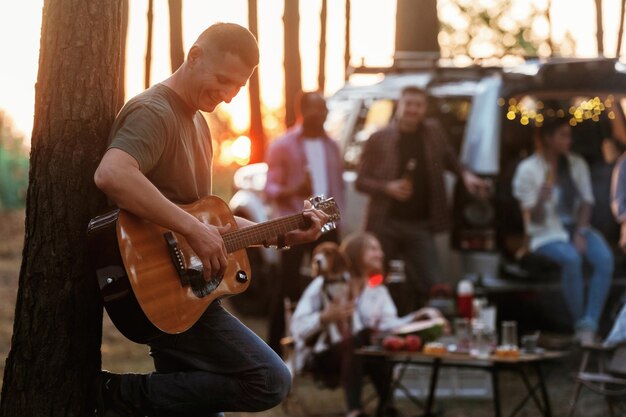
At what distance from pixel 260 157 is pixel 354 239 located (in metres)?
15.4

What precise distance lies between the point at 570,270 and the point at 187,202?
18.7ft

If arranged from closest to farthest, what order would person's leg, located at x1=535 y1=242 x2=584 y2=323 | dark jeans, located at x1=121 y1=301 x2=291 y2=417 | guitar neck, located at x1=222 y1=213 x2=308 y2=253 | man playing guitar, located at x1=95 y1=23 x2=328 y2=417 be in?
man playing guitar, located at x1=95 y1=23 x2=328 y2=417, dark jeans, located at x1=121 y1=301 x2=291 y2=417, guitar neck, located at x1=222 y1=213 x2=308 y2=253, person's leg, located at x1=535 y1=242 x2=584 y2=323

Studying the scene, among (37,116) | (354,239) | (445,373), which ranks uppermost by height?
(37,116)

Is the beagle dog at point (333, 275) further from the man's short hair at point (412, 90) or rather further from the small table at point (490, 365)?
the man's short hair at point (412, 90)

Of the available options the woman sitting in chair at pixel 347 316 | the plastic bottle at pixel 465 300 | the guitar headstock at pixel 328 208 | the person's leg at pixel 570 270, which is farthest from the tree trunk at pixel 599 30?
the guitar headstock at pixel 328 208

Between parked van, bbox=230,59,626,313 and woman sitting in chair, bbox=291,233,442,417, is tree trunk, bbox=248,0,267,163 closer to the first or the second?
parked van, bbox=230,59,626,313

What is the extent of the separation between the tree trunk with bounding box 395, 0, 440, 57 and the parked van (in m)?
5.63

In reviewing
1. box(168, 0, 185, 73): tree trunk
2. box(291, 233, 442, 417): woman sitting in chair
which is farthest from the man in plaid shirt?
box(168, 0, 185, 73): tree trunk

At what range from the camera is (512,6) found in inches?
1262

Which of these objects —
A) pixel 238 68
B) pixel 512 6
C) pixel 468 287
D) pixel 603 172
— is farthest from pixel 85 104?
pixel 512 6

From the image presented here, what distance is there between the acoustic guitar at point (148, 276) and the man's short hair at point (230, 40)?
24.3 inches

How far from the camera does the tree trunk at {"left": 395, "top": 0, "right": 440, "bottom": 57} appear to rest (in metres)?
18.1

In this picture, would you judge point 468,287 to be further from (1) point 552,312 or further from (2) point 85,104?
(2) point 85,104

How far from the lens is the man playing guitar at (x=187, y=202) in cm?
547
